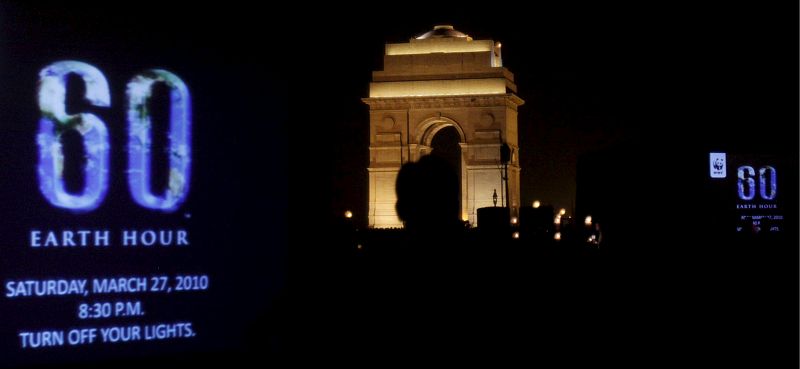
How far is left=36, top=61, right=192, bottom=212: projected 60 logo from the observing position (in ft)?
12.3

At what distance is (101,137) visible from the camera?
152 inches

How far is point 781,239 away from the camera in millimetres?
18094

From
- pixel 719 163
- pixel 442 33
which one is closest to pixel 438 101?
pixel 442 33

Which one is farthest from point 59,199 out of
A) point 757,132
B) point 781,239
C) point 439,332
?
point 757,132

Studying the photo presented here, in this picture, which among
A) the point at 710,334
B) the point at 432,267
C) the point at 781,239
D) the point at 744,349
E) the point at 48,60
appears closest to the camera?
the point at 48,60

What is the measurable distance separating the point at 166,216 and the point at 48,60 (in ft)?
2.62

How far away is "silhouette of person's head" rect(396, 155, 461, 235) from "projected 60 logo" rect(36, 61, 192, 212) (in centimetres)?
313

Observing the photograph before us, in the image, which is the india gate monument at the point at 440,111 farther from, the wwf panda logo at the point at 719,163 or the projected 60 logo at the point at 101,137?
the projected 60 logo at the point at 101,137

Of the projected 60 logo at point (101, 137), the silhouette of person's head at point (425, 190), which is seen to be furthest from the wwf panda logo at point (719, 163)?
the projected 60 logo at point (101, 137)

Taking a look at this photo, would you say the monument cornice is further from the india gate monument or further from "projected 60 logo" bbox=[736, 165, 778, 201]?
"projected 60 logo" bbox=[736, 165, 778, 201]

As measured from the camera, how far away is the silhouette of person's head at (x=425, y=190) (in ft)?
23.0

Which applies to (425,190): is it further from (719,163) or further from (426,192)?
(719,163)

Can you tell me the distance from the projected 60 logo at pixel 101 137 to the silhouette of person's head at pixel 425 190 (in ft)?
10.3

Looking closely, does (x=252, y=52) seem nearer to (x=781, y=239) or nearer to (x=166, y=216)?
(x=166, y=216)
